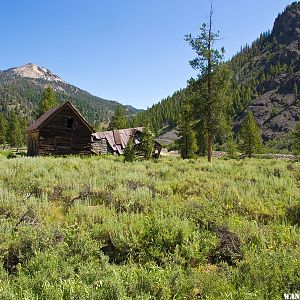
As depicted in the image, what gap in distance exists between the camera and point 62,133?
3669cm

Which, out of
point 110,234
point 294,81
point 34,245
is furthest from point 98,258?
point 294,81

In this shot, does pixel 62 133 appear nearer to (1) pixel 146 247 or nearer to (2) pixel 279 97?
(1) pixel 146 247

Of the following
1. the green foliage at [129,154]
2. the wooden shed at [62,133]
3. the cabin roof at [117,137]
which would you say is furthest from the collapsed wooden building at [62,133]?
the cabin roof at [117,137]

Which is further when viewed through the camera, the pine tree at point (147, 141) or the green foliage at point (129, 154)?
the pine tree at point (147, 141)

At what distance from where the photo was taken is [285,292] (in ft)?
12.9

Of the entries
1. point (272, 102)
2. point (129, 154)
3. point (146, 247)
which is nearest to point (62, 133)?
point (129, 154)

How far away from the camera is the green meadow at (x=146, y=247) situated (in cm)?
407

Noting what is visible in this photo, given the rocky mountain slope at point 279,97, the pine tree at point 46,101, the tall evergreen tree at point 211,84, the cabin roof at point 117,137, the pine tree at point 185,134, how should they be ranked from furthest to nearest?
1. the rocky mountain slope at point 279,97
2. the pine tree at point 46,101
3. the cabin roof at point 117,137
4. the pine tree at point 185,134
5. the tall evergreen tree at point 211,84

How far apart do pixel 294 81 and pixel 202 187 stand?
156032 mm

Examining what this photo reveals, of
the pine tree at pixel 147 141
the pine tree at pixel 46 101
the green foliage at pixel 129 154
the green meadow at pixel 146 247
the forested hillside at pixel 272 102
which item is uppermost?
the forested hillside at pixel 272 102

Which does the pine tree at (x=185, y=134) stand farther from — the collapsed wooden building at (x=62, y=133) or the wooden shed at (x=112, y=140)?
the collapsed wooden building at (x=62, y=133)

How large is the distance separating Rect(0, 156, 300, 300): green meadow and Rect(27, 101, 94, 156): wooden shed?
27.8 metres

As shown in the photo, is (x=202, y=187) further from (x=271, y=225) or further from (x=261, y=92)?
(x=261, y=92)

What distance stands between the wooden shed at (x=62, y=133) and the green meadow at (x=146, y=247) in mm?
27800
